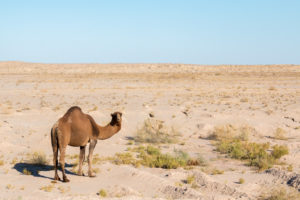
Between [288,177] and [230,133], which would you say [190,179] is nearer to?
[288,177]

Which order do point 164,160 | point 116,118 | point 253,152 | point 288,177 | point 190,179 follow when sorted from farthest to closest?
point 253,152
point 164,160
point 288,177
point 190,179
point 116,118

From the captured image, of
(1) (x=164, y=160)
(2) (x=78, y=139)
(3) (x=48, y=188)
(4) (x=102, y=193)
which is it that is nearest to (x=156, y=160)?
(1) (x=164, y=160)

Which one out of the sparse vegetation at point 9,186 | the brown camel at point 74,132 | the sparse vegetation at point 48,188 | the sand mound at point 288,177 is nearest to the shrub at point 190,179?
the brown camel at point 74,132

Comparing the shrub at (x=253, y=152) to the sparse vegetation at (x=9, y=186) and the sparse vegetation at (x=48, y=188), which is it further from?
the sparse vegetation at (x=9, y=186)

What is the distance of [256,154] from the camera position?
13.4 meters

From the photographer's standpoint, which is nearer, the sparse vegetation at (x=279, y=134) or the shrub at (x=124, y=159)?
the shrub at (x=124, y=159)

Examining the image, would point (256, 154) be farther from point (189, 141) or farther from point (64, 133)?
point (64, 133)

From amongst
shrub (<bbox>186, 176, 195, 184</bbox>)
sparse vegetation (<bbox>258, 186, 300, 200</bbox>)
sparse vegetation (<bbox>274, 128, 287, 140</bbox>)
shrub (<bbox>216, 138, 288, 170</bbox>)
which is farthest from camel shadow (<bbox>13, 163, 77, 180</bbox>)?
sparse vegetation (<bbox>274, 128, 287, 140</bbox>)

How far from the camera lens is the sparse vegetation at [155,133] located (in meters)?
15.6

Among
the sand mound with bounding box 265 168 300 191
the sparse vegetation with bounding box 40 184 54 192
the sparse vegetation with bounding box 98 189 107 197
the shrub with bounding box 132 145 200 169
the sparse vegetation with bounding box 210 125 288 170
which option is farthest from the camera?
the sparse vegetation with bounding box 210 125 288 170

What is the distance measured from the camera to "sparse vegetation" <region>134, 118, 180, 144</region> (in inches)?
615

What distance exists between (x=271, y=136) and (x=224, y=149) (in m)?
3.91

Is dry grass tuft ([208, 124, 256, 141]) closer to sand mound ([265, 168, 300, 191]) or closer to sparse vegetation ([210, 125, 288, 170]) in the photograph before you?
sparse vegetation ([210, 125, 288, 170])

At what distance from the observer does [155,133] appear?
1628 cm
